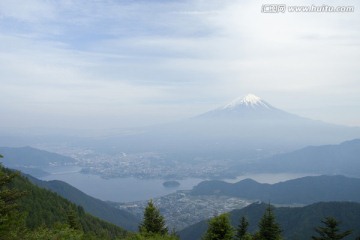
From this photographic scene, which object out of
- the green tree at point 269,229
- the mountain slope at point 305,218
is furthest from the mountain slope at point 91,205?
the green tree at point 269,229

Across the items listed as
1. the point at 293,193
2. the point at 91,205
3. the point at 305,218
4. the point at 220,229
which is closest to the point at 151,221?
the point at 220,229

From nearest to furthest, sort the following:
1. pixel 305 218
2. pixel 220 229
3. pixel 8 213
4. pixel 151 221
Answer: pixel 8 213 → pixel 220 229 → pixel 151 221 → pixel 305 218

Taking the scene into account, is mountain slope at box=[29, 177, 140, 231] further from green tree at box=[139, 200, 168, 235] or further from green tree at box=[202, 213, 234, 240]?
green tree at box=[202, 213, 234, 240]

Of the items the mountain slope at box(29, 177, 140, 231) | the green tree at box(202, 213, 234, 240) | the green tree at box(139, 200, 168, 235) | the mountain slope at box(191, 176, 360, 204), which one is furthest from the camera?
the mountain slope at box(191, 176, 360, 204)

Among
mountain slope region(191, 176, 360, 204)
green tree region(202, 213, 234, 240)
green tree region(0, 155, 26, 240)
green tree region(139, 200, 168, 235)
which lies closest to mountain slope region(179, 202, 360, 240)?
green tree region(139, 200, 168, 235)

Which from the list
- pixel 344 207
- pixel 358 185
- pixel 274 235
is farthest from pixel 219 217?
pixel 358 185

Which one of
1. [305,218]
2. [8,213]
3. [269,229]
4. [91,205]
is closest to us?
[8,213]

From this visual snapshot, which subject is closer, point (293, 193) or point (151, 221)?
point (151, 221)

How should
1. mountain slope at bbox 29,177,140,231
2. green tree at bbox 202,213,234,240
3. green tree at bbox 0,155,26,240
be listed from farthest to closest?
mountain slope at bbox 29,177,140,231, green tree at bbox 202,213,234,240, green tree at bbox 0,155,26,240

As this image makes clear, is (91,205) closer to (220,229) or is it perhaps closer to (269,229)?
(269,229)

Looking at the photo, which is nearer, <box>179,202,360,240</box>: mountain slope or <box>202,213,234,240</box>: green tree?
<box>202,213,234,240</box>: green tree
